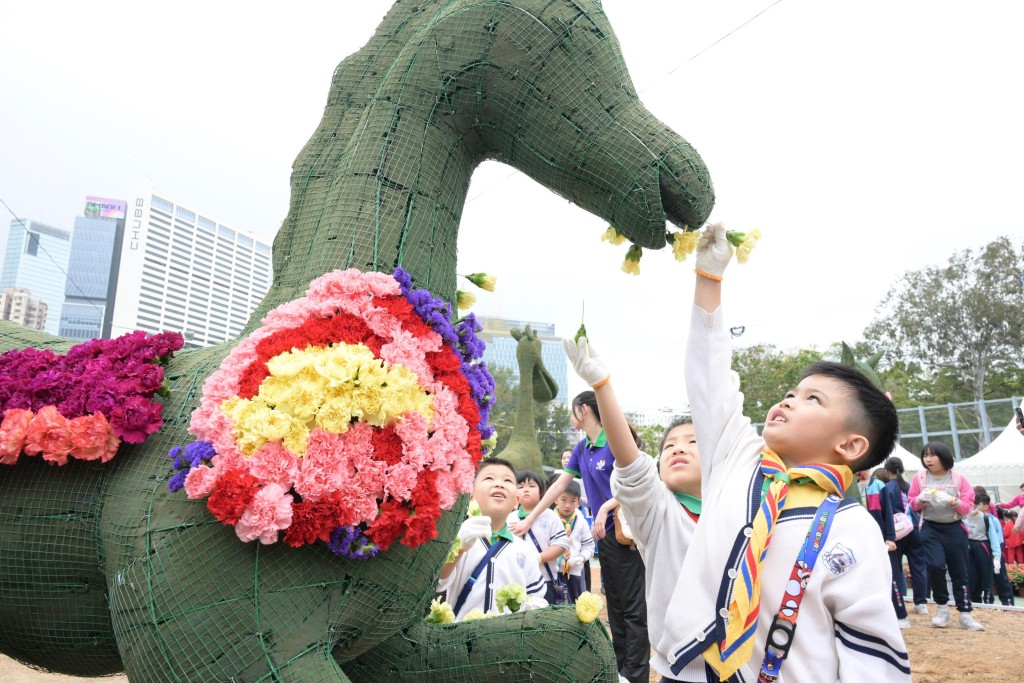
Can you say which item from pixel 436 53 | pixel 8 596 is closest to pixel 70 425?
pixel 8 596

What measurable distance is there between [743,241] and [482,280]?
73 cm

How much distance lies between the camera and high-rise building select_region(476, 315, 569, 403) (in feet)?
107

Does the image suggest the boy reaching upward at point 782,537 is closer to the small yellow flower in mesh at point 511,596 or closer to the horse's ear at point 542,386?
the small yellow flower in mesh at point 511,596

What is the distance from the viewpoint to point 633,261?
6.55 feet

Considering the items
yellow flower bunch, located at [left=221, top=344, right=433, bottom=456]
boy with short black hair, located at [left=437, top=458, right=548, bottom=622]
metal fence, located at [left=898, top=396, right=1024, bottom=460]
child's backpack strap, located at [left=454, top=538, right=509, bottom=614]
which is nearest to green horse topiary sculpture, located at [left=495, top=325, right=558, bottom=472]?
boy with short black hair, located at [left=437, top=458, right=548, bottom=622]

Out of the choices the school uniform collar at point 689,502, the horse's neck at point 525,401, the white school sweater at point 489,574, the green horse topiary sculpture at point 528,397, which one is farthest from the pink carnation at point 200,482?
the horse's neck at point 525,401

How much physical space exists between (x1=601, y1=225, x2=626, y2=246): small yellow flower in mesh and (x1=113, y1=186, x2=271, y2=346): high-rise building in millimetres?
9129

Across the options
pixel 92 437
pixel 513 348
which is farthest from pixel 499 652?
pixel 513 348

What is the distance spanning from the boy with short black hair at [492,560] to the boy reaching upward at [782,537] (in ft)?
5.81

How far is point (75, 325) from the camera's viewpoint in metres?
14.7

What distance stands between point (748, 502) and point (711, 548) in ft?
0.50

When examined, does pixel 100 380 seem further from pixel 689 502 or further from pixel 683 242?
pixel 689 502

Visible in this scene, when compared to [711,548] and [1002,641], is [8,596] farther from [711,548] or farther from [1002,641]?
[1002,641]

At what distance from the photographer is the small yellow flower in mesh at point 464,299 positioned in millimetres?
2055
